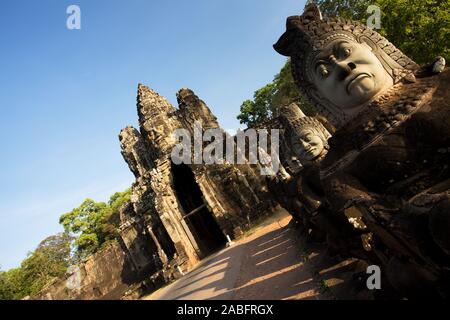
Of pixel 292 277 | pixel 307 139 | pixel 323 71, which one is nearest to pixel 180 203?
pixel 292 277

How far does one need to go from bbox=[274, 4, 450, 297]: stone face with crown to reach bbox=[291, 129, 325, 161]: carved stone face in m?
2.21

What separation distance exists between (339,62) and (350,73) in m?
0.14

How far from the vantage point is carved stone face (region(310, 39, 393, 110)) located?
96.6 inches

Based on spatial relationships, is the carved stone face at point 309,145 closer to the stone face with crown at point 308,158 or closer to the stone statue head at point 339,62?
the stone face with crown at point 308,158

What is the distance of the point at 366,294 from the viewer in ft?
11.2

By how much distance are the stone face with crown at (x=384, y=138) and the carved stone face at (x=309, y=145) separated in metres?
2.21

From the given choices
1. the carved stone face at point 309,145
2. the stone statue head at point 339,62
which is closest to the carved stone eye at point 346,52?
the stone statue head at point 339,62

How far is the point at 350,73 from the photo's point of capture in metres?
2.48

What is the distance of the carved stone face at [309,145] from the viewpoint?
513 cm

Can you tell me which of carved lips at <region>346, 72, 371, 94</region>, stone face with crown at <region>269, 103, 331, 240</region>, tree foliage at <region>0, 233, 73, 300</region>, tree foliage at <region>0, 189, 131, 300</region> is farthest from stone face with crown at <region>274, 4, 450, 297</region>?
tree foliage at <region>0, 189, 131, 300</region>

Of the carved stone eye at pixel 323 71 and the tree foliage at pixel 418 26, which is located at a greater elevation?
the tree foliage at pixel 418 26

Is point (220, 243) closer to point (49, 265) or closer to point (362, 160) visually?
point (362, 160)

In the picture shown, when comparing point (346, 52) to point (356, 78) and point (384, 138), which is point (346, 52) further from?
point (384, 138)

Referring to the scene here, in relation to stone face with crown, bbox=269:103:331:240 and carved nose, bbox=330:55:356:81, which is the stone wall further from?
A: carved nose, bbox=330:55:356:81
